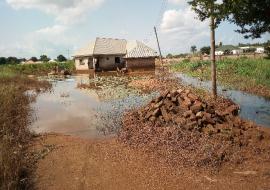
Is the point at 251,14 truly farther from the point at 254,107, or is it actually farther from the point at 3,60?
the point at 3,60

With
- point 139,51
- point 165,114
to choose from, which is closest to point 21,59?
point 139,51

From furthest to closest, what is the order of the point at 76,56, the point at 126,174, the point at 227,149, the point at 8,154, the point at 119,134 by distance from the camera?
the point at 76,56 < the point at 119,134 < the point at 227,149 < the point at 126,174 < the point at 8,154

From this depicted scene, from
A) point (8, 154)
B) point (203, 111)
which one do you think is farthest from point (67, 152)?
point (203, 111)

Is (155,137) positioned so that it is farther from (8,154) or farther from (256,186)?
(8,154)

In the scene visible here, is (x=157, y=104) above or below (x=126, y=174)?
above

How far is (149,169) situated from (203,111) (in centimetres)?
330

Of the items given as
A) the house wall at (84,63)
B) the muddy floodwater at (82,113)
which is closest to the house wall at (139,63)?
the house wall at (84,63)

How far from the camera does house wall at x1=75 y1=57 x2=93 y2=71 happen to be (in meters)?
52.6

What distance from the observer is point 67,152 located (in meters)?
10.5

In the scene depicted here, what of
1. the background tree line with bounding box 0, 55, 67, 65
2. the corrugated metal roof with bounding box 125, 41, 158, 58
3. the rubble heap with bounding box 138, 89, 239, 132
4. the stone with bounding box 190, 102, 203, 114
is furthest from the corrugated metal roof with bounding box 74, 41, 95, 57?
the stone with bounding box 190, 102, 203, 114

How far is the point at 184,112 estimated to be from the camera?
11.4m

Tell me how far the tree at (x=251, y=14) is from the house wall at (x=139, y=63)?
36.2m

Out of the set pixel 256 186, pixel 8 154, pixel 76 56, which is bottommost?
pixel 256 186

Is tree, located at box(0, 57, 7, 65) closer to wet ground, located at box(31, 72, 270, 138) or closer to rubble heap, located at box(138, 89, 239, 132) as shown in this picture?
wet ground, located at box(31, 72, 270, 138)
